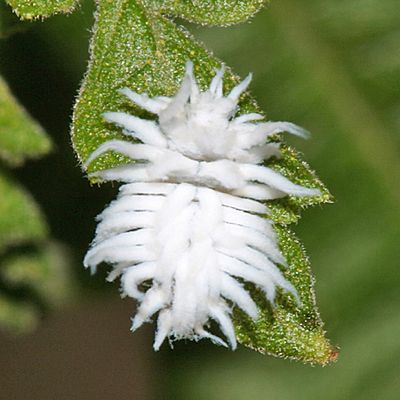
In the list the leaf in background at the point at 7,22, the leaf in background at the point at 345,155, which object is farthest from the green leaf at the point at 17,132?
the leaf in background at the point at 345,155

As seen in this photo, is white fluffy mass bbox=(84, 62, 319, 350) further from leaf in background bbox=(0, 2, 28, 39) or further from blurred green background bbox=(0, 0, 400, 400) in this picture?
blurred green background bbox=(0, 0, 400, 400)

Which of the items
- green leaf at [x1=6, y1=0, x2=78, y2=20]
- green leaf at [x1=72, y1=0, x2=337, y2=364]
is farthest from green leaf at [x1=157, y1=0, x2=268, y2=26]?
green leaf at [x1=6, y1=0, x2=78, y2=20]

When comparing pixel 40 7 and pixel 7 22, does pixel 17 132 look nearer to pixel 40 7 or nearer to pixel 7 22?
pixel 7 22

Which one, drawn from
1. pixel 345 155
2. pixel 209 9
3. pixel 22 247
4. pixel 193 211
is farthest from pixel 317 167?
pixel 193 211

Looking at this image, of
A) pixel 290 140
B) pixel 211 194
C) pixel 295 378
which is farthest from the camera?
pixel 295 378

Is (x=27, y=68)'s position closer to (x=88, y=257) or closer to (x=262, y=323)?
(x=88, y=257)

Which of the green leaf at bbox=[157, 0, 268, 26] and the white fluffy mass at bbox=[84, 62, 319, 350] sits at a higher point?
the green leaf at bbox=[157, 0, 268, 26]

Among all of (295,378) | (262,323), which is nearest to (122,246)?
(262,323)
